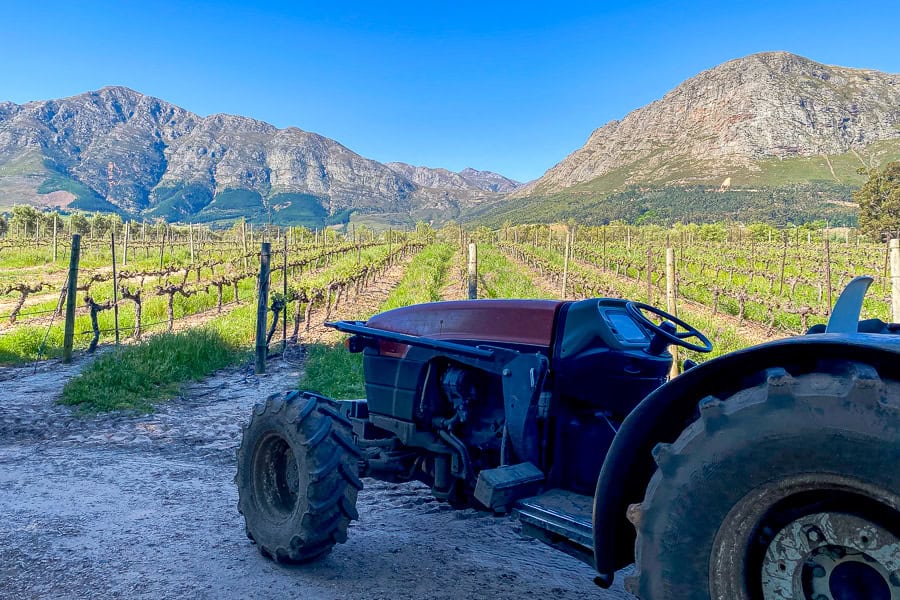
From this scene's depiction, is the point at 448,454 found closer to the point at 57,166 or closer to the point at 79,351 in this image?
the point at 79,351

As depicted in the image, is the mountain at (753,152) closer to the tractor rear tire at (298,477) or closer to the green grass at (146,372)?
the green grass at (146,372)

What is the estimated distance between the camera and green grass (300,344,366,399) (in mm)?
7465

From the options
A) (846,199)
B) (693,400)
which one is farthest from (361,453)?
(846,199)

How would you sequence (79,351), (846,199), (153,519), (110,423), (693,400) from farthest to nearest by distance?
(846,199), (79,351), (110,423), (153,519), (693,400)

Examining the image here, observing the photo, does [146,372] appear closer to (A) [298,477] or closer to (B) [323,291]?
(A) [298,477]

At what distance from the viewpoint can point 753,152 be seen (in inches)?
5433

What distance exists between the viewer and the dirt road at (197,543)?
2.78m

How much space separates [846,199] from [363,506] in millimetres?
104316

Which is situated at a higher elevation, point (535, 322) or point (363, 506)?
point (535, 322)

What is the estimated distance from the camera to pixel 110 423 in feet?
20.5

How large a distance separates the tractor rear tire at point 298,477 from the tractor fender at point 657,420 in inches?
56.9

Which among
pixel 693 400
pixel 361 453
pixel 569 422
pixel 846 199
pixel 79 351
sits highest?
pixel 846 199

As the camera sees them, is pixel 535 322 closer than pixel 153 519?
Yes

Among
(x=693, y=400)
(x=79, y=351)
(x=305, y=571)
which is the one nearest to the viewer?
(x=693, y=400)
